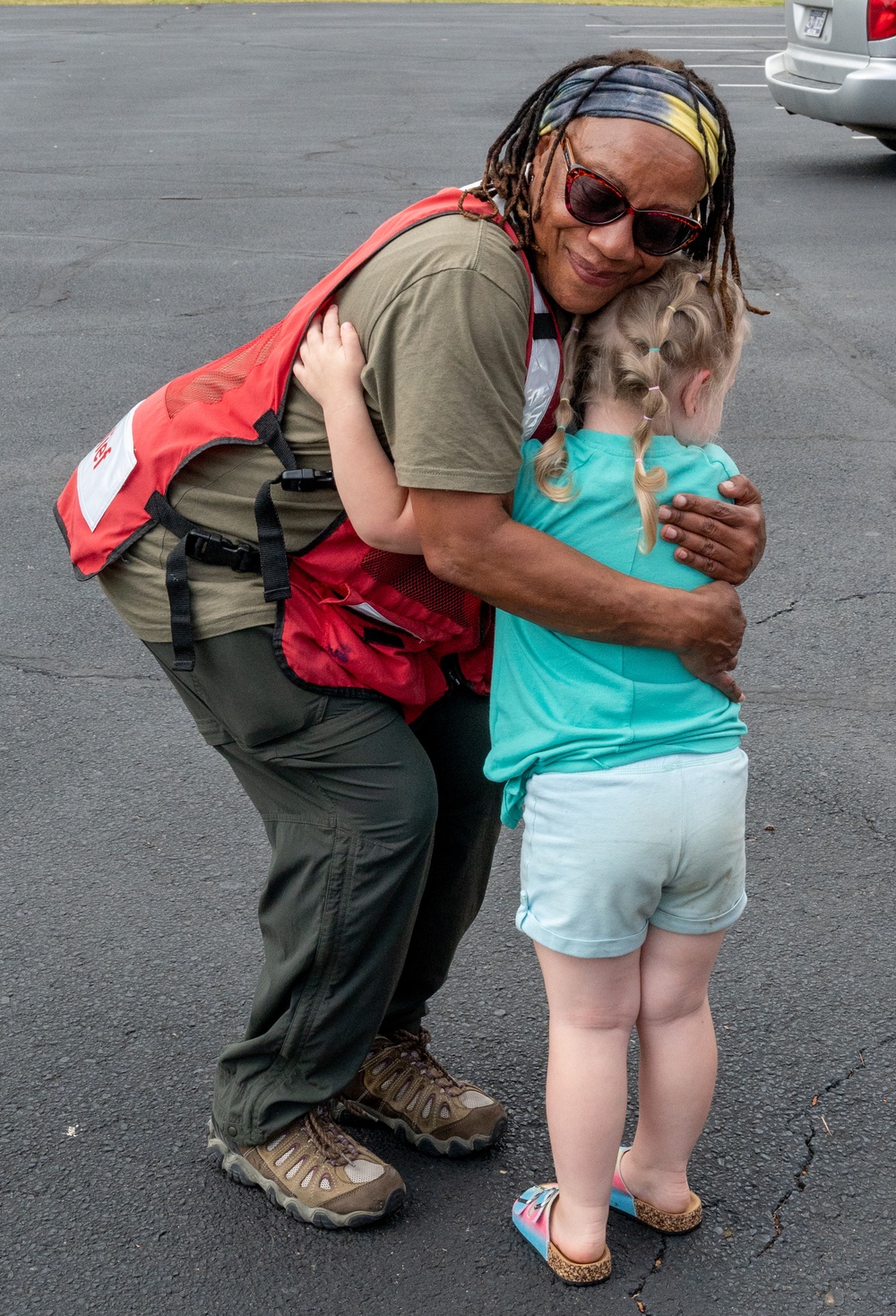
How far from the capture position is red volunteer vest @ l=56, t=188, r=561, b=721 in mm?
2070

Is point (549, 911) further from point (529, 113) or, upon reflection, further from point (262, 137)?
point (262, 137)

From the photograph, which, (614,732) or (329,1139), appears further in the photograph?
(329,1139)

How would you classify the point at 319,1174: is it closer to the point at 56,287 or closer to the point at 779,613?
the point at 779,613

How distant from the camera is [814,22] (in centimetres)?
1023

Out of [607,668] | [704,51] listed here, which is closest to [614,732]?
[607,668]

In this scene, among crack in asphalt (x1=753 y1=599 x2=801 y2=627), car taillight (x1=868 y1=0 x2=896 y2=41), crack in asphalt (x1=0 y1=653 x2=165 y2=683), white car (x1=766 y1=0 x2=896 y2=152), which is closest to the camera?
crack in asphalt (x1=0 y1=653 x2=165 y2=683)

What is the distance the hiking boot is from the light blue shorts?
24.9 inches

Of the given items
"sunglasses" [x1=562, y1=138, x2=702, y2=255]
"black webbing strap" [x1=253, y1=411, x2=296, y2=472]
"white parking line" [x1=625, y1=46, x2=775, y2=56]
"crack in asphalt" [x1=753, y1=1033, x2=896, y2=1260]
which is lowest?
"white parking line" [x1=625, y1=46, x2=775, y2=56]

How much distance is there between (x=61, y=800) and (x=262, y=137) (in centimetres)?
1006

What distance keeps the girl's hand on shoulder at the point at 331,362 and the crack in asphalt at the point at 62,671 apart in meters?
2.30

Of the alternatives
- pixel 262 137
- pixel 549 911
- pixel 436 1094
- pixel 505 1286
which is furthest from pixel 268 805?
pixel 262 137

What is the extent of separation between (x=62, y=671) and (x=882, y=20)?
8.19 m

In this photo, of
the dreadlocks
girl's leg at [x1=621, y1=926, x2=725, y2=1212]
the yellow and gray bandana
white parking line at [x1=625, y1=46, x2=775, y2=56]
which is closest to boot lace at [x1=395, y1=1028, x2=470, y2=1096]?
girl's leg at [x1=621, y1=926, x2=725, y2=1212]

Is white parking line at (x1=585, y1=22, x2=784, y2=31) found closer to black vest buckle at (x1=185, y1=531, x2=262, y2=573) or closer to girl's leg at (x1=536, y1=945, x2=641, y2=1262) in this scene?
black vest buckle at (x1=185, y1=531, x2=262, y2=573)
